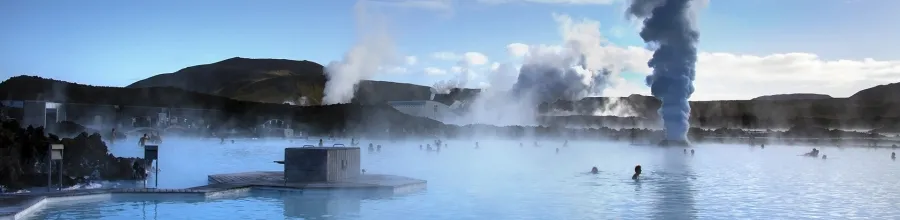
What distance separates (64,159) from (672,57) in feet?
193

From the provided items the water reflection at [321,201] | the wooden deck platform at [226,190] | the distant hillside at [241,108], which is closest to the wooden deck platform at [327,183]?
the wooden deck platform at [226,190]

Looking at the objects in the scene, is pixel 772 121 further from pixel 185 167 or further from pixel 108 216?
pixel 108 216

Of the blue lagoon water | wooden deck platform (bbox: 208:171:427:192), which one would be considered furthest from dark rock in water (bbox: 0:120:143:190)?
wooden deck platform (bbox: 208:171:427:192)

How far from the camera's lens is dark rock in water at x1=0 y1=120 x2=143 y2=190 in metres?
20.5

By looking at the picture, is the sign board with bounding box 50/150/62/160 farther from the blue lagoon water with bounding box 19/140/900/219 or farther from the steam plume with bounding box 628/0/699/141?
the steam plume with bounding box 628/0/699/141

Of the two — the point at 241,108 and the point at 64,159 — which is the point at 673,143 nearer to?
the point at 64,159

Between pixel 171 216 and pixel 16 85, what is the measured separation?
10362cm

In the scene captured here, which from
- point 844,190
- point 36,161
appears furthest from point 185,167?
point 844,190

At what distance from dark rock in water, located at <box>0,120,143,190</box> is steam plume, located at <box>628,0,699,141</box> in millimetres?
54464

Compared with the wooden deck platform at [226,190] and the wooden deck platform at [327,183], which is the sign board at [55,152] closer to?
the wooden deck platform at [226,190]

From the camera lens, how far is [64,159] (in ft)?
77.2

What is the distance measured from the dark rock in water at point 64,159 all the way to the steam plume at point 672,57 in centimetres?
5446

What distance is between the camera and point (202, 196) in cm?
1772

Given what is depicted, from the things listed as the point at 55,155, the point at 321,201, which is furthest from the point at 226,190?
the point at 55,155
